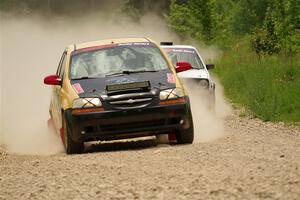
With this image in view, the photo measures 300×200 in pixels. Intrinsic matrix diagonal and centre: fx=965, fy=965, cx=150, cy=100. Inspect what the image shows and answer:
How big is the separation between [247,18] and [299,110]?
30.3 metres

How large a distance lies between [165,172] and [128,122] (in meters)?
3.54

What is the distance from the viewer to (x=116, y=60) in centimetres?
1421

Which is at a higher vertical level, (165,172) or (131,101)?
(131,101)

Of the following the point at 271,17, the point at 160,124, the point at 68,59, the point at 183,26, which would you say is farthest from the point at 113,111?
the point at 183,26

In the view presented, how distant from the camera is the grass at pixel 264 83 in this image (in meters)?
18.8

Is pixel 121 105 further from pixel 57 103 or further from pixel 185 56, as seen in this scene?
pixel 185 56

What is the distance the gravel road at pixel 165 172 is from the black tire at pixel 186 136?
→ 377 millimetres

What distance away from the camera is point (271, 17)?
30.4 m

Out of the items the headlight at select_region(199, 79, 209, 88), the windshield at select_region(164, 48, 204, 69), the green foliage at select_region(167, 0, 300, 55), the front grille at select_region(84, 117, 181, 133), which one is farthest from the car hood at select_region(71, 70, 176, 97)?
the green foliage at select_region(167, 0, 300, 55)

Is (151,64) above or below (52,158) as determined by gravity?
above

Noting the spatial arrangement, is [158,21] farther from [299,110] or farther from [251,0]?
[299,110]

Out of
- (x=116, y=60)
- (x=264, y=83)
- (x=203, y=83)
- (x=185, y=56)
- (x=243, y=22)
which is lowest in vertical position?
(x=243, y=22)

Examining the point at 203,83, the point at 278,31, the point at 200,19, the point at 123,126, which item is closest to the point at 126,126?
the point at 123,126

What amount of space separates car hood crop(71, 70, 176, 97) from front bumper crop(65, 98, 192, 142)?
0.31 m
